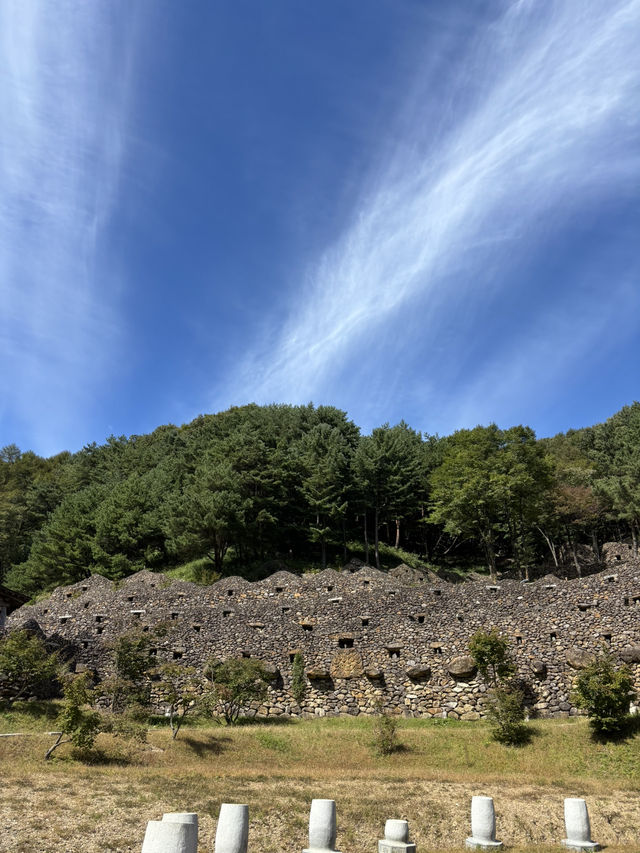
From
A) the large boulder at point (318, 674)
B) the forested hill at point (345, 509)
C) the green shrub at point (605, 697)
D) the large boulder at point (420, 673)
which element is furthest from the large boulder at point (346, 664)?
the forested hill at point (345, 509)

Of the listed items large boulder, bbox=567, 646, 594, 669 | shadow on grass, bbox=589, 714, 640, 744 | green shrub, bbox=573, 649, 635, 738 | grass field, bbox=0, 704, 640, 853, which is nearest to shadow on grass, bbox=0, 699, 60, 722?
grass field, bbox=0, 704, 640, 853

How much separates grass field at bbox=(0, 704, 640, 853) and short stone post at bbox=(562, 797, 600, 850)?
45cm

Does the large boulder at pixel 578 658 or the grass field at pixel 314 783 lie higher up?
the large boulder at pixel 578 658

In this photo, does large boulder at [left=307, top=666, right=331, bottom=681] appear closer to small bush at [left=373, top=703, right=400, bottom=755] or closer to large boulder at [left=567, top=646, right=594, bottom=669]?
small bush at [left=373, top=703, right=400, bottom=755]

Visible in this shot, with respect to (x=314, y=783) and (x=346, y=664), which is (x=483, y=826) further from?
(x=346, y=664)

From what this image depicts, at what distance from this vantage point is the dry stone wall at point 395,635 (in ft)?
74.5

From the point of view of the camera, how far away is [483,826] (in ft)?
34.8

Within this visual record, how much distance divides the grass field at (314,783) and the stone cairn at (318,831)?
2.05ft

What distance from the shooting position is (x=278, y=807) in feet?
41.2

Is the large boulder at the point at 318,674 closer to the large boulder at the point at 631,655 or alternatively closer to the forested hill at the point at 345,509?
the large boulder at the point at 631,655

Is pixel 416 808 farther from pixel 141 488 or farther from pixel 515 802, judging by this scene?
pixel 141 488

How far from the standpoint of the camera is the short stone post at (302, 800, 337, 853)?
357 inches

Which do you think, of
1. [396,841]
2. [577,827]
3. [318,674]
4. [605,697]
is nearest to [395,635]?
[318,674]

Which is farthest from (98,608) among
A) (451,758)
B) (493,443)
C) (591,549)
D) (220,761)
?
(591,549)
